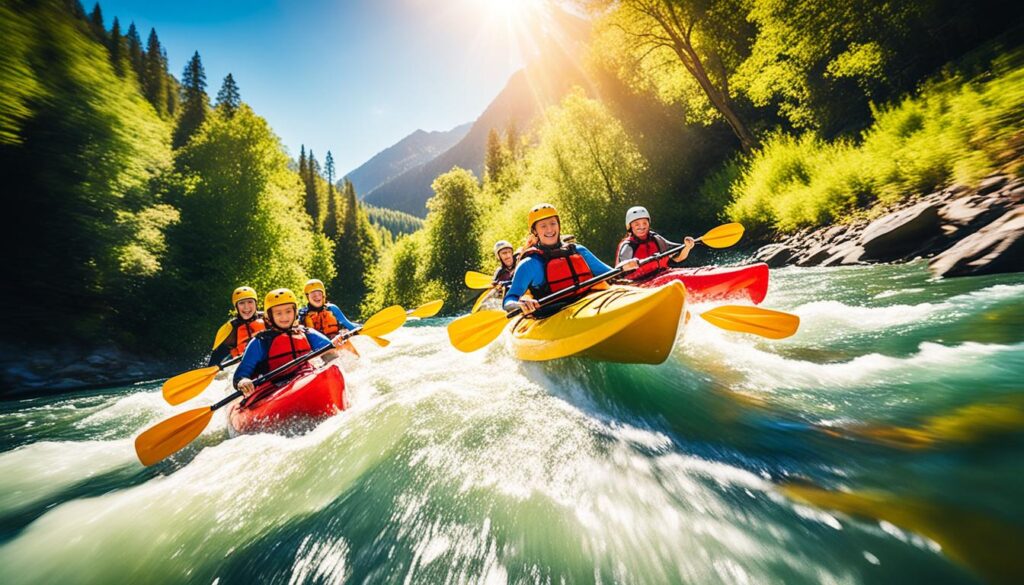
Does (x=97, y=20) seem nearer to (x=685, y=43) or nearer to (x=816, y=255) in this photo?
(x=685, y=43)

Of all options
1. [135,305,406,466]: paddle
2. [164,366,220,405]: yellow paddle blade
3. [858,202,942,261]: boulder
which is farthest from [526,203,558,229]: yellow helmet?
[858,202,942,261]: boulder

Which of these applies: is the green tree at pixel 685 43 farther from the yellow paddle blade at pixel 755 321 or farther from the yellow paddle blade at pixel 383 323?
the yellow paddle blade at pixel 383 323

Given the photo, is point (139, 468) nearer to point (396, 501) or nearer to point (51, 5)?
point (396, 501)

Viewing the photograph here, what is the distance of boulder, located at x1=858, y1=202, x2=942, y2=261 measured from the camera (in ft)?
23.3

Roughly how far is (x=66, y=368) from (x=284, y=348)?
11.5 meters

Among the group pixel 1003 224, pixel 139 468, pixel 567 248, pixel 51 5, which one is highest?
pixel 51 5

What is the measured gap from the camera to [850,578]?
1523mm

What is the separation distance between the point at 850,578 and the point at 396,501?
239 centimetres

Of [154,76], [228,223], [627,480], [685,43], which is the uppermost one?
[154,76]

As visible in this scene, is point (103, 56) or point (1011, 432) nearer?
point (1011, 432)

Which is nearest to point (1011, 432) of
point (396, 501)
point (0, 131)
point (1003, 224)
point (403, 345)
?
point (396, 501)

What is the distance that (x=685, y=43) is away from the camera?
50.4 feet

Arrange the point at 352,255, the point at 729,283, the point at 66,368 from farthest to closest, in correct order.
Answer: the point at 352,255 < the point at 66,368 < the point at 729,283

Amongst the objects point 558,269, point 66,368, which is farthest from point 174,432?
point 66,368
